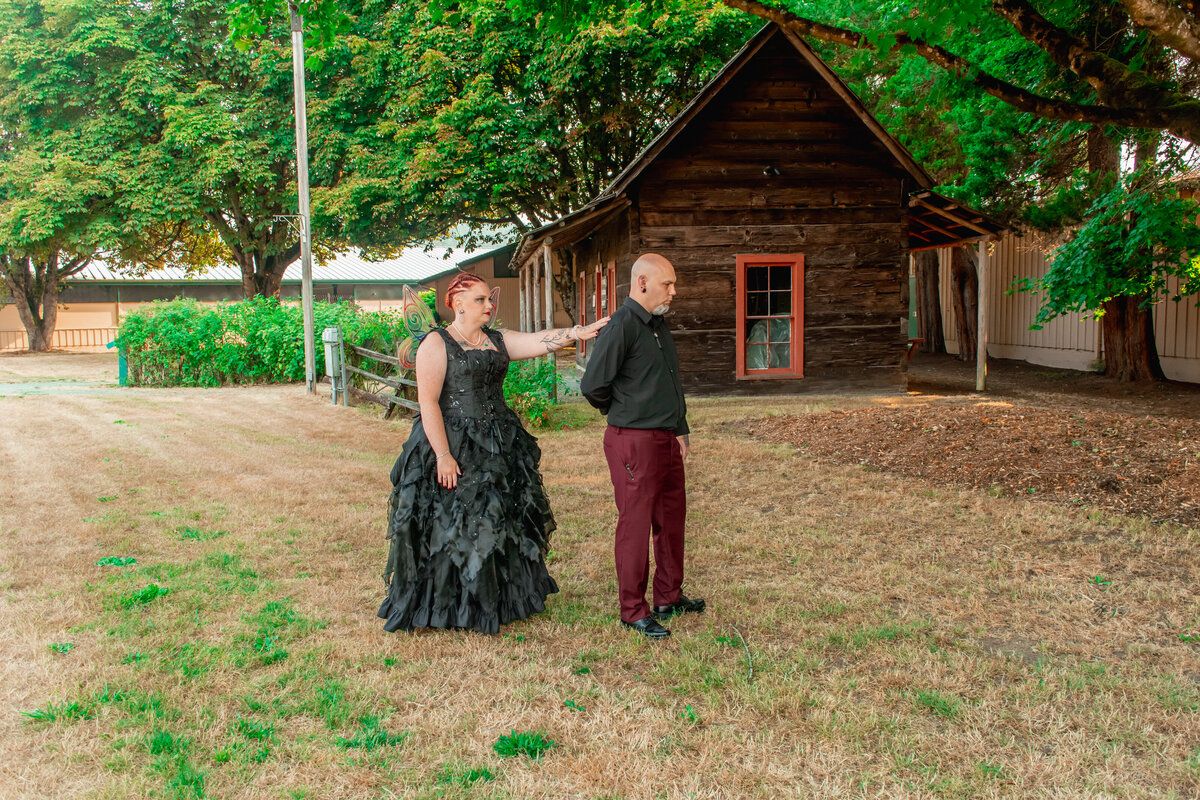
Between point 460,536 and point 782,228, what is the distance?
11.1 metres

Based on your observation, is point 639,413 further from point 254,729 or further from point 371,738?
point 254,729

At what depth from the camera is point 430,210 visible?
23.6 meters

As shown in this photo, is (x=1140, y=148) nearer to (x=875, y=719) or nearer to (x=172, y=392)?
(x=875, y=719)

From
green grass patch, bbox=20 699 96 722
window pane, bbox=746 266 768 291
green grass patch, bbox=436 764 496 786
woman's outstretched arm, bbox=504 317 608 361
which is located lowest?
green grass patch, bbox=436 764 496 786

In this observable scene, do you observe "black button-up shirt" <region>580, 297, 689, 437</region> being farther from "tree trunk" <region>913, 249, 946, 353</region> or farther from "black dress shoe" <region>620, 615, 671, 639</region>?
"tree trunk" <region>913, 249, 946, 353</region>

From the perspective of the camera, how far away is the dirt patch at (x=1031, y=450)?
7062mm

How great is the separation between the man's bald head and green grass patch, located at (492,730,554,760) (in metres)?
2.01

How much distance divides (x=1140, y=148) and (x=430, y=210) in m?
16.2

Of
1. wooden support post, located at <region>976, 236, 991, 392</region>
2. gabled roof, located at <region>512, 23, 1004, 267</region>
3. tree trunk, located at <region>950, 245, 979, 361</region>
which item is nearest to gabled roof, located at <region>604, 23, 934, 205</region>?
gabled roof, located at <region>512, 23, 1004, 267</region>

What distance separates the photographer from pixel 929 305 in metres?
25.3

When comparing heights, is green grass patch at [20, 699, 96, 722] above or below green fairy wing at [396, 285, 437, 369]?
below

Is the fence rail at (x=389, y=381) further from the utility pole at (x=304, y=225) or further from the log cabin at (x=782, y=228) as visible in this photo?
the log cabin at (x=782, y=228)

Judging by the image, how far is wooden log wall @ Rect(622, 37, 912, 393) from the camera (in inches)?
551

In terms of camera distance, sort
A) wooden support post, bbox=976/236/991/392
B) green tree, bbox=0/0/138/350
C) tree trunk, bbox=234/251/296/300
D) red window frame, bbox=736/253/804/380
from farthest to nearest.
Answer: tree trunk, bbox=234/251/296/300, green tree, bbox=0/0/138/350, red window frame, bbox=736/253/804/380, wooden support post, bbox=976/236/991/392
